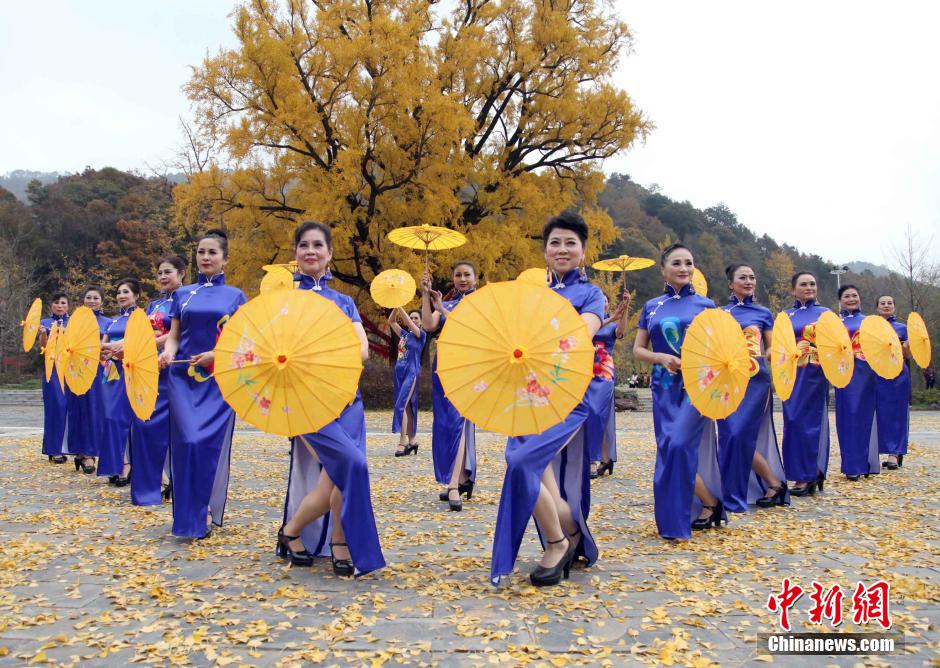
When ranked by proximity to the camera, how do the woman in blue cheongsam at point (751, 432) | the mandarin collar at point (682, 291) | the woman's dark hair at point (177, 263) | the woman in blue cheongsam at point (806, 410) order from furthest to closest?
the woman in blue cheongsam at point (806, 410)
the woman's dark hair at point (177, 263)
the woman in blue cheongsam at point (751, 432)
the mandarin collar at point (682, 291)

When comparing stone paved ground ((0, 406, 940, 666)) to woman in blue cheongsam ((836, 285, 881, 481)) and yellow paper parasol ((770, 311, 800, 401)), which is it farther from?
woman in blue cheongsam ((836, 285, 881, 481))

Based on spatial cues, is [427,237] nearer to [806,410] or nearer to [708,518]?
[708,518]

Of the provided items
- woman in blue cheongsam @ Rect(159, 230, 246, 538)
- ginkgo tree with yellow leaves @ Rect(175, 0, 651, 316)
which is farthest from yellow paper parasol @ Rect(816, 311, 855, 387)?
ginkgo tree with yellow leaves @ Rect(175, 0, 651, 316)

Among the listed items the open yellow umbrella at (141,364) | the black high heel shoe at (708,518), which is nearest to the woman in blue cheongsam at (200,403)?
the open yellow umbrella at (141,364)

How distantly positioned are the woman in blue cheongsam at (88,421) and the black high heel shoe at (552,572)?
5967 mm

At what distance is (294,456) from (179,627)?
120 cm

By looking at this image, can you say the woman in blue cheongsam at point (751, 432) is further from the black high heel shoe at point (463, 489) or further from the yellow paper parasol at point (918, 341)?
the yellow paper parasol at point (918, 341)

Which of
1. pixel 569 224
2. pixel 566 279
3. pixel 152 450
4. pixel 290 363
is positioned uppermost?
pixel 569 224

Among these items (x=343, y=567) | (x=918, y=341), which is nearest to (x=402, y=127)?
(x=918, y=341)

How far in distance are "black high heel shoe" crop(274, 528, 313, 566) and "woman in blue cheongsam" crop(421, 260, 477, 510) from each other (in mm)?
1844

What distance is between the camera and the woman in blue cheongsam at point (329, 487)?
3654 millimetres

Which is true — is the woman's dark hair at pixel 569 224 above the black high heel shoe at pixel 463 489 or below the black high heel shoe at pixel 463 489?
above

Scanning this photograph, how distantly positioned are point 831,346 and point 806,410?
632mm

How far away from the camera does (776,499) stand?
588 centimetres
